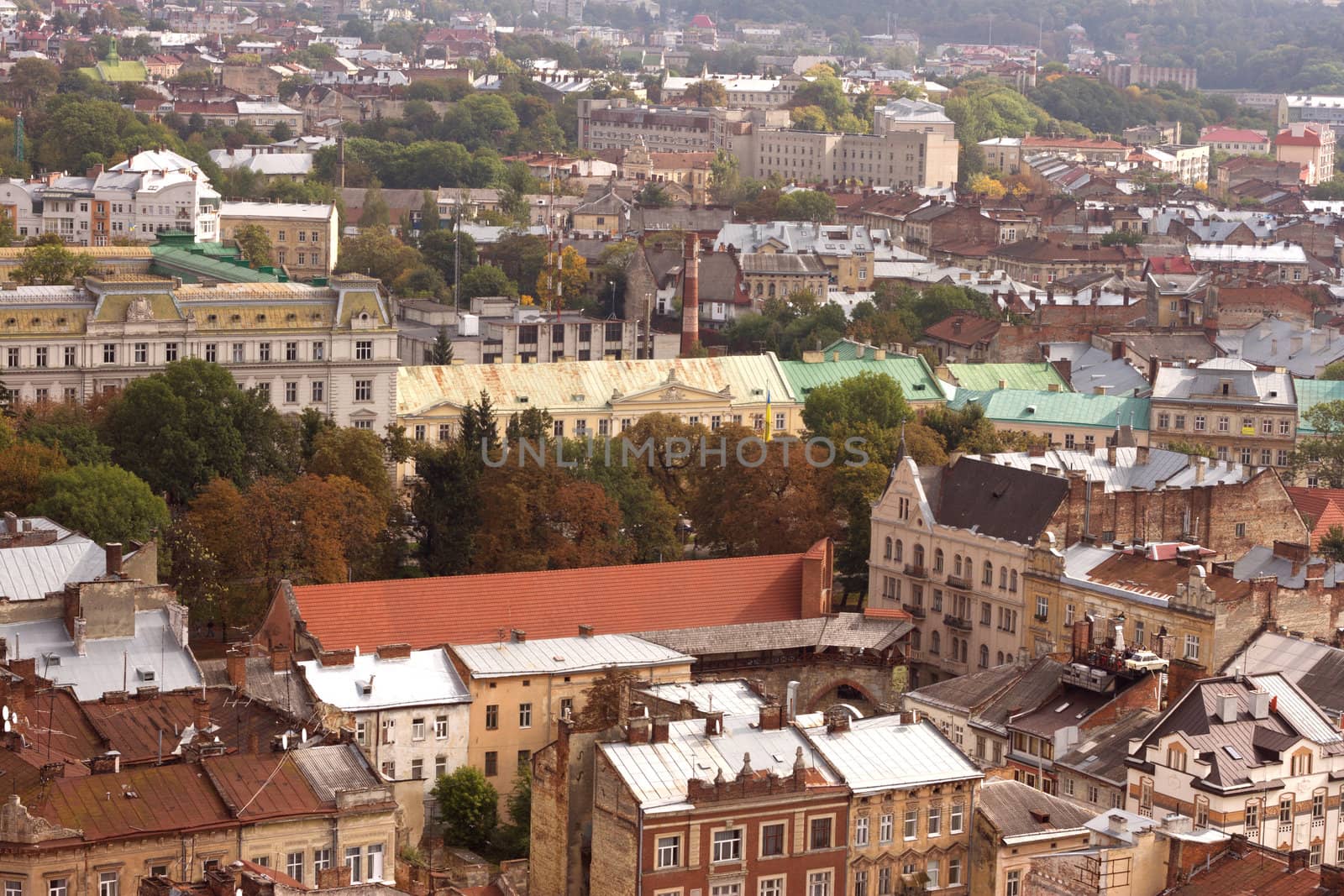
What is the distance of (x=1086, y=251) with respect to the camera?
15425 cm

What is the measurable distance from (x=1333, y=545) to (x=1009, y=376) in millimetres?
31042

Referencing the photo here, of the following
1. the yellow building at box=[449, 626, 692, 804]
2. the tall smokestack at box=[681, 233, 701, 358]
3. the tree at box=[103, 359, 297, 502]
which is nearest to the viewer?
the yellow building at box=[449, 626, 692, 804]

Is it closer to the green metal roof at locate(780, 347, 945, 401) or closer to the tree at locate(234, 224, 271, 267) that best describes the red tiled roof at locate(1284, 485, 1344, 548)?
the green metal roof at locate(780, 347, 945, 401)

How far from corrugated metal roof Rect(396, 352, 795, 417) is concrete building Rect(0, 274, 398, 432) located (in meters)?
1.61

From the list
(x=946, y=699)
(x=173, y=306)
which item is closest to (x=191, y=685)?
(x=946, y=699)

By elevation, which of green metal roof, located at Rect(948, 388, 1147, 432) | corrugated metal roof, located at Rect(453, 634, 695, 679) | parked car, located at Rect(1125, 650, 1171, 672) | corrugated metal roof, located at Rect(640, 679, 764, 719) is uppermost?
corrugated metal roof, located at Rect(640, 679, 764, 719)

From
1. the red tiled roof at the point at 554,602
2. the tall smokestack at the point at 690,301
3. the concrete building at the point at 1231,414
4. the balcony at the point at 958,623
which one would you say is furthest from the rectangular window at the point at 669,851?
the tall smokestack at the point at 690,301

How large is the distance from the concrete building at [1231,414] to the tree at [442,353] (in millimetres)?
25064

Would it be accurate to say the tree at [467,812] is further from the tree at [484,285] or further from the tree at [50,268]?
the tree at [484,285]

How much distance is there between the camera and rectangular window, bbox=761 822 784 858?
150ft

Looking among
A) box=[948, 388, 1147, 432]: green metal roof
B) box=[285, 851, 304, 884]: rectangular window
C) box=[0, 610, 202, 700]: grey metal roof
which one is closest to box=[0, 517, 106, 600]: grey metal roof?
box=[0, 610, 202, 700]: grey metal roof

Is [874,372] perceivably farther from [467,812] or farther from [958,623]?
[467,812]

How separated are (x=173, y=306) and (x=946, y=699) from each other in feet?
125

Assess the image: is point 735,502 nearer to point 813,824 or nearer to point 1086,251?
point 813,824
